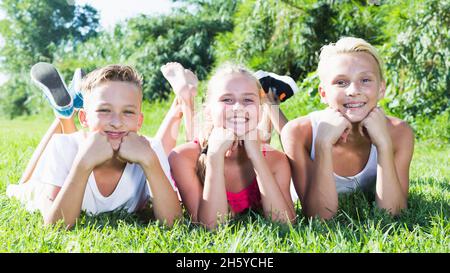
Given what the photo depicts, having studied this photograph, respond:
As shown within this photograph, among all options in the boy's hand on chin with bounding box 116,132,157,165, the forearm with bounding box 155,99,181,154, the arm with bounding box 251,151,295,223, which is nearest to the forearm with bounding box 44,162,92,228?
the boy's hand on chin with bounding box 116,132,157,165

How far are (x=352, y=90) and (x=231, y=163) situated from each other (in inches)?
28.1

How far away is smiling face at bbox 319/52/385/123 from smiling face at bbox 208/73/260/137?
418 millimetres

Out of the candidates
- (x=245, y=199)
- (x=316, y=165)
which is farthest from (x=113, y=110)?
(x=316, y=165)

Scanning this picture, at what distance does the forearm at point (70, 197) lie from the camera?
86.7 inches

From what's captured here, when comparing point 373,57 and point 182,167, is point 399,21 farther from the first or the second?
point 182,167

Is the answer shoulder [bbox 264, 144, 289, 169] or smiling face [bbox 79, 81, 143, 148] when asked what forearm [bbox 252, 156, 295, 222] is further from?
smiling face [bbox 79, 81, 143, 148]

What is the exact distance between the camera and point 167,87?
11914 mm

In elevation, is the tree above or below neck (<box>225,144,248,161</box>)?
above

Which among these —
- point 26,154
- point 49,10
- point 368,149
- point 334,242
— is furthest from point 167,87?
point 334,242

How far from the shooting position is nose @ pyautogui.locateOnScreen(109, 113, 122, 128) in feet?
7.58

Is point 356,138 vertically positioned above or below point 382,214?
above

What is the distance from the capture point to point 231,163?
2.62 metres

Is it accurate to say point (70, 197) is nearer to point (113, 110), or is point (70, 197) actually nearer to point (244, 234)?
point (113, 110)

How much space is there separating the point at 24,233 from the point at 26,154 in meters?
3.09
